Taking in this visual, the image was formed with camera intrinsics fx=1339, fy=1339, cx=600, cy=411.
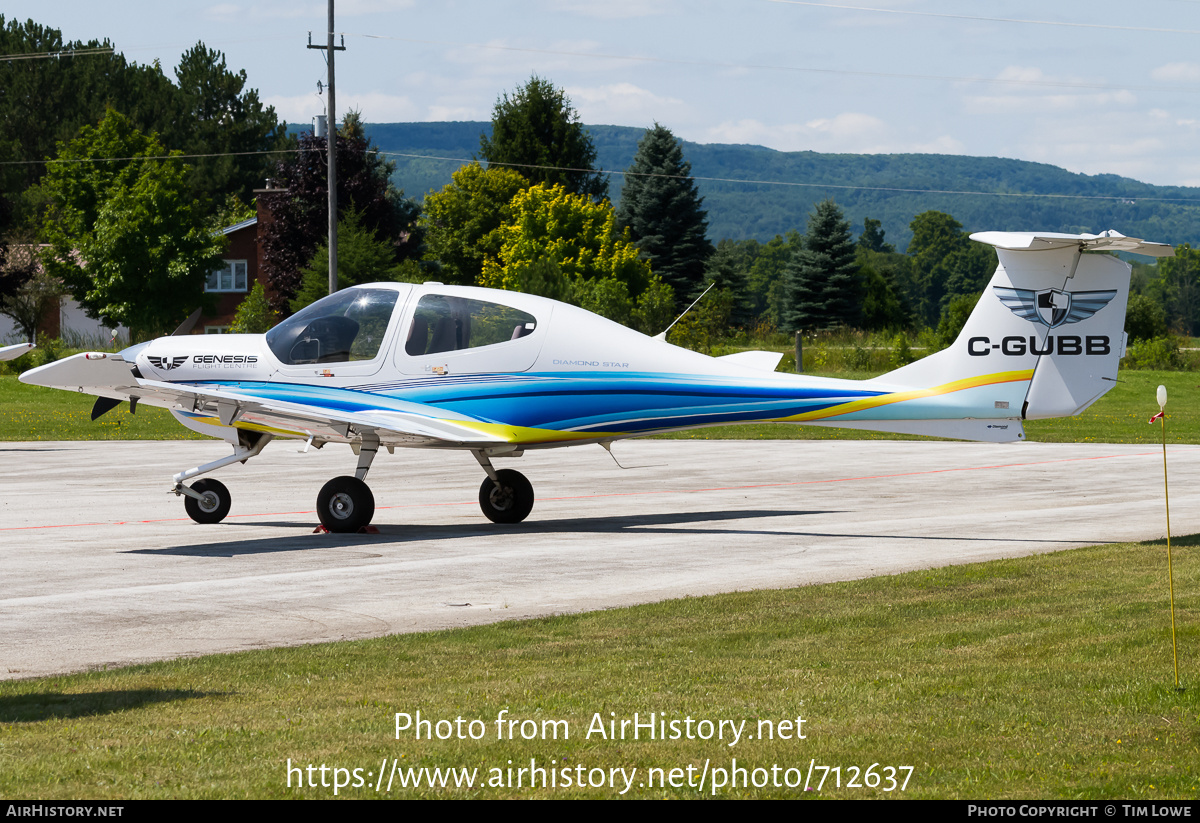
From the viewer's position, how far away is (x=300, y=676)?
8.07m

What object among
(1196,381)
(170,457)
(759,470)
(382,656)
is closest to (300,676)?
(382,656)

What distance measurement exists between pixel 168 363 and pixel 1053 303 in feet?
33.8

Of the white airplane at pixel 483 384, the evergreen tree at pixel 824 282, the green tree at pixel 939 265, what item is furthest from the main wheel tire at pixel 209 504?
the green tree at pixel 939 265

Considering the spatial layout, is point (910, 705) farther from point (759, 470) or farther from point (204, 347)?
point (759, 470)

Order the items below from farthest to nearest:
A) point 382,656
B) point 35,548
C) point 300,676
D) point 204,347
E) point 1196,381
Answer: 1. point 1196,381
2. point 204,347
3. point 35,548
4. point 382,656
5. point 300,676

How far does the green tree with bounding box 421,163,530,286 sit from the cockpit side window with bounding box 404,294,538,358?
2572 inches

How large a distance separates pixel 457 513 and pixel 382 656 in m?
9.10

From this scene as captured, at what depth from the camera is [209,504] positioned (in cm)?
1641

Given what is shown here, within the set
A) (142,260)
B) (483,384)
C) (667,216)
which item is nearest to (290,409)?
(483,384)

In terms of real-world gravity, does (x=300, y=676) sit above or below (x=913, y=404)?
below

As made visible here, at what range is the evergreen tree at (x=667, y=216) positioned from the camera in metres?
80.8

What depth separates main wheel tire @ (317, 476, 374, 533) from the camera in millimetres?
15281

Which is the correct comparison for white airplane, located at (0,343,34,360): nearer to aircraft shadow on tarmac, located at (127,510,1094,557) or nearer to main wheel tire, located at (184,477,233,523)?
main wheel tire, located at (184,477,233,523)

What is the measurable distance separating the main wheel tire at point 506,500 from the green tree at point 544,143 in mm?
76768
